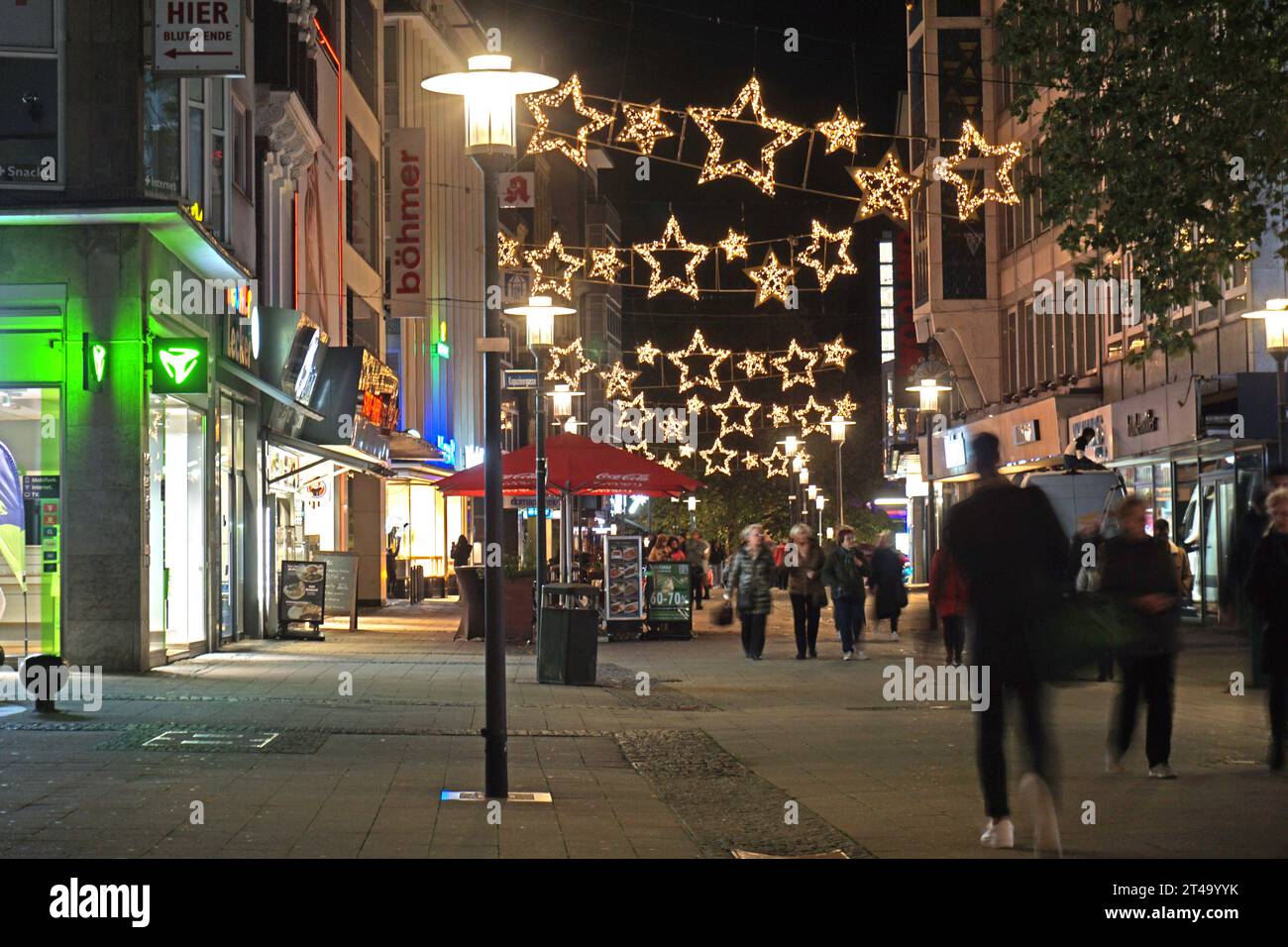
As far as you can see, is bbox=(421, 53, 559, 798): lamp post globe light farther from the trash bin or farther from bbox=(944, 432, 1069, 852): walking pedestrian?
the trash bin

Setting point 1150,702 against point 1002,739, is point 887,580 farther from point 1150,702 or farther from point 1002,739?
point 1002,739

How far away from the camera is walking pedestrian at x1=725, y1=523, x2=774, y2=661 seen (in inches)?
943

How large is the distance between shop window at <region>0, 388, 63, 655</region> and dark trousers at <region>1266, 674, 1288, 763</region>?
12.1m

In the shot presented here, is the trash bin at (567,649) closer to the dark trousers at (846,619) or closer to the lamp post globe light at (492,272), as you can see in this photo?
the dark trousers at (846,619)

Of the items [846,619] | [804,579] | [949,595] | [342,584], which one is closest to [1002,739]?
[949,595]

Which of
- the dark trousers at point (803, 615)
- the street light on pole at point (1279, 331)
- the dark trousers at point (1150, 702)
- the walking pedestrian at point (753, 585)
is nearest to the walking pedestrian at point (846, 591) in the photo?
the dark trousers at point (803, 615)

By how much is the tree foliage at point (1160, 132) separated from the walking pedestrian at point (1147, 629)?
3659mm

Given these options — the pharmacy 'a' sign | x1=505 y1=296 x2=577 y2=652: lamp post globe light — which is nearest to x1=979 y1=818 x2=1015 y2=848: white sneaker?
the pharmacy 'a' sign

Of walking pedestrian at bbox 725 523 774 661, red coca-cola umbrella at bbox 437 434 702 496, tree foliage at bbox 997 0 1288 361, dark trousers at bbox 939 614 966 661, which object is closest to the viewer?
tree foliage at bbox 997 0 1288 361

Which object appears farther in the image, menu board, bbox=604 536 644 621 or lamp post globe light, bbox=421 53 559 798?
menu board, bbox=604 536 644 621

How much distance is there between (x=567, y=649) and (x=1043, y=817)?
11.5 meters

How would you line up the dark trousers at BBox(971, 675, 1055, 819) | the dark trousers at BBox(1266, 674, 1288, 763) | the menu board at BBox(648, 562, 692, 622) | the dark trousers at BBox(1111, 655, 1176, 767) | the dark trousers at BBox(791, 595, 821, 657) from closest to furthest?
the dark trousers at BBox(971, 675, 1055, 819) → the dark trousers at BBox(1111, 655, 1176, 767) → the dark trousers at BBox(1266, 674, 1288, 763) → the dark trousers at BBox(791, 595, 821, 657) → the menu board at BBox(648, 562, 692, 622)

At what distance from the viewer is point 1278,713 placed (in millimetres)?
11773
